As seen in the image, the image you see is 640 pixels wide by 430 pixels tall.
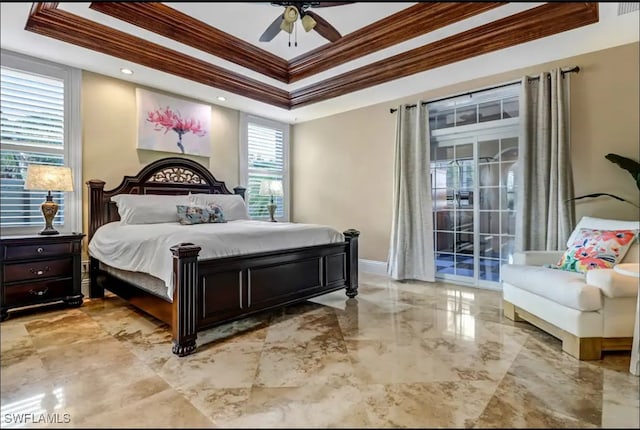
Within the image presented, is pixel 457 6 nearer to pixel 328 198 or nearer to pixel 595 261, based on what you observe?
pixel 595 261

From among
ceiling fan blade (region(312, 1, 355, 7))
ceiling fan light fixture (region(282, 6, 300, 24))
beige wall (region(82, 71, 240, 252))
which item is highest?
ceiling fan blade (region(312, 1, 355, 7))

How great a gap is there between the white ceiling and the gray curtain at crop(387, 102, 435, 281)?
0.49m

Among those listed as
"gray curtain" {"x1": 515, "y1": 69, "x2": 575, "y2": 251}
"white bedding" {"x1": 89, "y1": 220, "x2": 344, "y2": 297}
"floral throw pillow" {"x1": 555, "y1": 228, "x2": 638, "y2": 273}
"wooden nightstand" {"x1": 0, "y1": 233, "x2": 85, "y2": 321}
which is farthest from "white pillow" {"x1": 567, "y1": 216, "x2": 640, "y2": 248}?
"wooden nightstand" {"x1": 0, "y1": 233, "x2": 85, "y2": 321}

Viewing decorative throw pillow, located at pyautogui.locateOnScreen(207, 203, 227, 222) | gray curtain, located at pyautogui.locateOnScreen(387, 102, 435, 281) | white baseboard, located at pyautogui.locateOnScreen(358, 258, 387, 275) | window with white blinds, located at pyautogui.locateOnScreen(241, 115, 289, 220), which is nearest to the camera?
decorative throw pillow, located at pyautogui.locateOnScreen(207, 203, 227, 222)

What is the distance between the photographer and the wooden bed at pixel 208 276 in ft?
7.70

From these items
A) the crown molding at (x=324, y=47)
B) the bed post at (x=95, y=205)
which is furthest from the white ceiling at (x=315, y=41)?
the bed post at (x=95, y=205)

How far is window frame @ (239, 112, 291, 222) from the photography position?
5.41 m

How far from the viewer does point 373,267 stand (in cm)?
516

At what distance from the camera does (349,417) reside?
5.37 feet

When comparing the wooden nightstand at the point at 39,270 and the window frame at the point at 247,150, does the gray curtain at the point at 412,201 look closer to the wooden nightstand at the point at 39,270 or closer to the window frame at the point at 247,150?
the window frame at the point at 247,150

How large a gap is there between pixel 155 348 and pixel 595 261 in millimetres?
3390

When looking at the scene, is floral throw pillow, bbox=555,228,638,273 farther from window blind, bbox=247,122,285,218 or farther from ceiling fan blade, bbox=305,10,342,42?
window blind, bbox=247,122,285,218

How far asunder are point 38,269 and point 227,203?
6.81 ft

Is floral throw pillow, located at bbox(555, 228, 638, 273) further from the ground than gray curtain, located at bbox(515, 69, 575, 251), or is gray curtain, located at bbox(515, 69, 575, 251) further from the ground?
gray curtain, located at bbox(515, 69, 575, 251)
